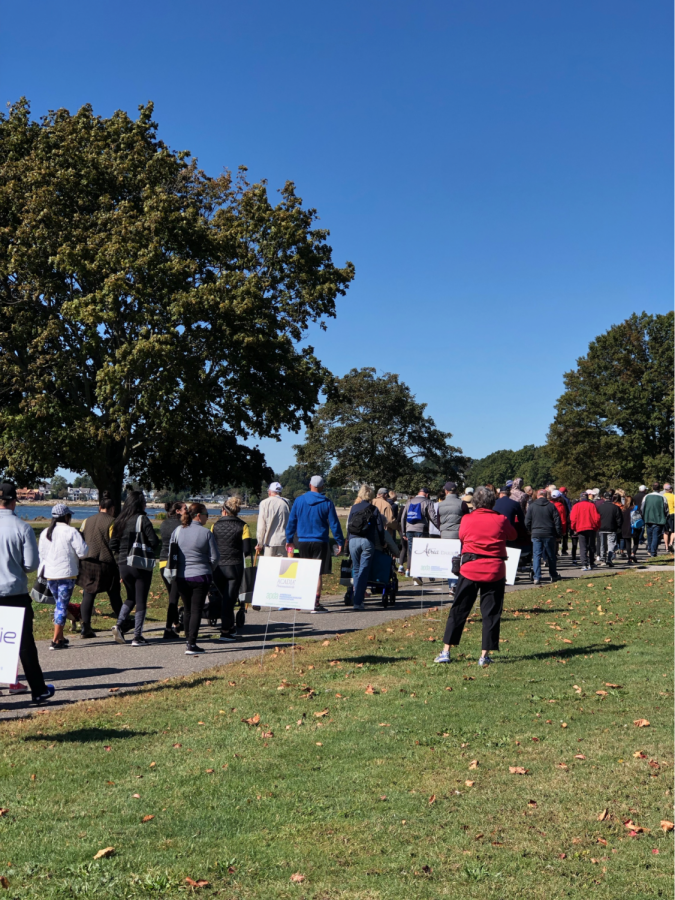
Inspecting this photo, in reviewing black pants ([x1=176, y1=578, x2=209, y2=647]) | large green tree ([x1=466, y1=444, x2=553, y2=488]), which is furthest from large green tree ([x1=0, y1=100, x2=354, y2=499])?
large green tree ([x1=466, y1=444, x2=553, y2=488])

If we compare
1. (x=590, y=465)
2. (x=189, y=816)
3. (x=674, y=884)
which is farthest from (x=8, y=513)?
(x=590, y=465)

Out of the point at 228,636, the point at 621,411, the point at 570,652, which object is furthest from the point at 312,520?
the point at 621,411

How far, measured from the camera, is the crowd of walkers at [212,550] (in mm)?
9438

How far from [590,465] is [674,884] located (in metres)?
61.7

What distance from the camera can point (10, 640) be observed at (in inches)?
275

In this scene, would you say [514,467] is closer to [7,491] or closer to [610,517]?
[610,517]

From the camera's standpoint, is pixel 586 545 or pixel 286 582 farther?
pixel 586 545

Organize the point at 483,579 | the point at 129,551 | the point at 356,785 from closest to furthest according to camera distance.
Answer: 1. the point at 356,785
2. the point at 483,579
3. the point at 129,551

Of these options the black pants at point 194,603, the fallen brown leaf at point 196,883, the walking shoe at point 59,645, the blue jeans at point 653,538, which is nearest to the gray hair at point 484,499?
the black pants at point 194,603

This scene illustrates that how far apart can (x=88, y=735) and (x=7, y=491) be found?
7.74 ft

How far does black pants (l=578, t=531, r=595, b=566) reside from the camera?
69.9 feet

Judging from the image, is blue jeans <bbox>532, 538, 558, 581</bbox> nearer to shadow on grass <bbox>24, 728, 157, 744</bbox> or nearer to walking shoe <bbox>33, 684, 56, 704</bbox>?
walking shoe <bbox>33, 684, 56, 704</bbox>

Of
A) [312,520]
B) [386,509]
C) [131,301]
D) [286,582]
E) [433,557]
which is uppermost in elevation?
[131,301]

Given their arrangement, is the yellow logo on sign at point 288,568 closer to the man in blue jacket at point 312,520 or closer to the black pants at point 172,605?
the black pants at point 172,605
